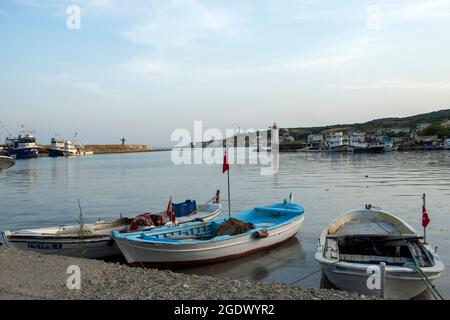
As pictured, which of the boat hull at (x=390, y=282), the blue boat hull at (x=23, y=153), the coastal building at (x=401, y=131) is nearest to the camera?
the boat hull at (x=390, y=282)

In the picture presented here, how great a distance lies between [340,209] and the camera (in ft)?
79.5

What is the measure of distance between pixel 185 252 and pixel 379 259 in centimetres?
547

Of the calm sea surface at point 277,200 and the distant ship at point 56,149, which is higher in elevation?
the distant ship at point 56,149

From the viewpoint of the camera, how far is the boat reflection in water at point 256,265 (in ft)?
42.8

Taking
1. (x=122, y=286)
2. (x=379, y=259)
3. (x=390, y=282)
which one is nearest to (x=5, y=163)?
(x=122, y=286)

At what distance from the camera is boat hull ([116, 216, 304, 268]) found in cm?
1266

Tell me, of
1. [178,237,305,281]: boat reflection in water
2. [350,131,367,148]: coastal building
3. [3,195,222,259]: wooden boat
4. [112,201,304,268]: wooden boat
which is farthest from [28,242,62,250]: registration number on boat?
[350,131,367,148]: coastal building

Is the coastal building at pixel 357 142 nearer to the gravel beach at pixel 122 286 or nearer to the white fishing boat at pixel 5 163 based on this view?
the white fishing boat at pixel 5 163

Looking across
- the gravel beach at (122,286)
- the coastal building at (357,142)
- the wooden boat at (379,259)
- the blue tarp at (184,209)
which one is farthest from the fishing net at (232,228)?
the coastal building at (357,142)

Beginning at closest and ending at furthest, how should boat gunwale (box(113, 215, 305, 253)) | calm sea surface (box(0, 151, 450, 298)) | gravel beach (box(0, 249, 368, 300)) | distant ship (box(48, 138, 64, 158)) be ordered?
gravel beach (box(0, 249, 368, 300)), boat gunwale (box(113, 215, 305, 253)), calm sea surface (box(0, 151, 450, 298)), distant ship (box(48, 138, 64, 158))

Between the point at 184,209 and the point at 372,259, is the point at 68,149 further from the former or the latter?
Result: the point at 372,259

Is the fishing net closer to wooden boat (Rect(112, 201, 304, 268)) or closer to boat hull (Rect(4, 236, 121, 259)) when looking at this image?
wooden boat (Rect(112, 201, 304, 268))

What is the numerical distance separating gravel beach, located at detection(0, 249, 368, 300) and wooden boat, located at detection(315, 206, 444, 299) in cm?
178

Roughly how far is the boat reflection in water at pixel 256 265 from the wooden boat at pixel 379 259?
1.79m
